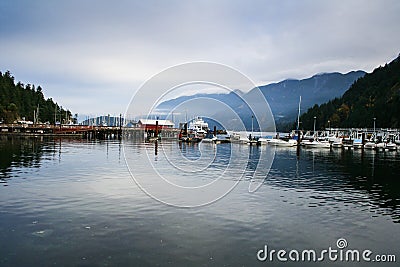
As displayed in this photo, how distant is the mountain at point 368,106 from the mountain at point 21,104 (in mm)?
111860

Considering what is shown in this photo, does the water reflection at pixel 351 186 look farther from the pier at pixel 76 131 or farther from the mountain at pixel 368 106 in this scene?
the mountain at pixel 368 106

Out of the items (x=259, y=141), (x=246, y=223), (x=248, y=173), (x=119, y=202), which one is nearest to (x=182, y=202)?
(x=119, y=202)

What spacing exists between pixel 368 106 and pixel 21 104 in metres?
134

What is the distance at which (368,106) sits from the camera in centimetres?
14412

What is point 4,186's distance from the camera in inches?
754

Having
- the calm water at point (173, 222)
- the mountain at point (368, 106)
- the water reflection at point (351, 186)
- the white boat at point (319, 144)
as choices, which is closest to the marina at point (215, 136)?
the white boat at point (319, 144)

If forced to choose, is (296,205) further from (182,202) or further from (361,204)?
(182,202)

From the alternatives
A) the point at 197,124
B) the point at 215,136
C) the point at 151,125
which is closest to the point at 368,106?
the point at 197,124

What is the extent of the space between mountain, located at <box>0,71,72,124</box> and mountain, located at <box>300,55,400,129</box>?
112 metres

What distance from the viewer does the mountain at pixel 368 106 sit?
120938mm

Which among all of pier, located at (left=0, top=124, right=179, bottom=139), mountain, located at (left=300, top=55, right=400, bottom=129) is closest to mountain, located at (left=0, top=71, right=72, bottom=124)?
pier, located at (left=0, top=124, right=179, bottom=139)

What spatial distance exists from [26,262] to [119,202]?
7.47m

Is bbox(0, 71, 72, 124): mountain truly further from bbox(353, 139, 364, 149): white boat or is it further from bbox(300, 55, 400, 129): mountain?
bbox(300, 55, 400, 129): mountain

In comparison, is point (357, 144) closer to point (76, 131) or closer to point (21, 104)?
point (76, 131)
